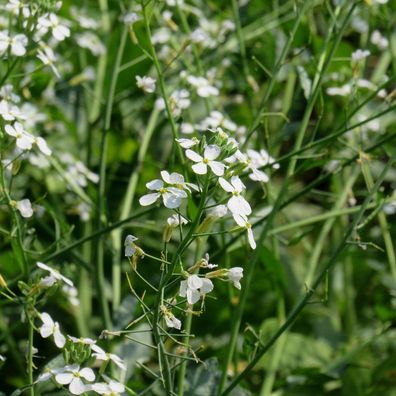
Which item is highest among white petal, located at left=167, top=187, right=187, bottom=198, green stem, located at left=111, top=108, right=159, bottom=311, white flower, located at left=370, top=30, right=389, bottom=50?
white petal, located at left=167, top=187, right=187, bottom=198

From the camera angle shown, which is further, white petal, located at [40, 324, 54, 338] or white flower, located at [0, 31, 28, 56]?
white flower, located at [0, 31, 28, 56]

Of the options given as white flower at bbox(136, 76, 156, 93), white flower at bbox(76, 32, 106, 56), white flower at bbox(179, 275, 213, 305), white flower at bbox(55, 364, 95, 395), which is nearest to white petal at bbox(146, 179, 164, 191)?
white flower at bbox(179, 275, 213, 305)

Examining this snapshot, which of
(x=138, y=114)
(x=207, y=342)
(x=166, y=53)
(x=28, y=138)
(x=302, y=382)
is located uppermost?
(x=28, y=138)

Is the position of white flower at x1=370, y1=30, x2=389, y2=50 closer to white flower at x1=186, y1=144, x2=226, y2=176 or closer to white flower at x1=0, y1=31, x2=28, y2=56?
white flower at x1=0, y1=31, x2=28, y2=56

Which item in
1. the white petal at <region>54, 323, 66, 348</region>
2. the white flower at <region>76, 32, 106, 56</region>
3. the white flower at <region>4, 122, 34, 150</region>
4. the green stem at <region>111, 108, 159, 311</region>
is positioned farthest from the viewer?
the white flower at <region>76, 32, 106, 56</region>

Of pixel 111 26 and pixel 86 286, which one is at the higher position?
pixel 111 26

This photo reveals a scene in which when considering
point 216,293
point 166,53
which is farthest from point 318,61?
point 216,293

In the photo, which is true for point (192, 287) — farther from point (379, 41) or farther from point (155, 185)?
point (379, 41)

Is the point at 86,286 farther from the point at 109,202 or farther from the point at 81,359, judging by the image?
the point at 81,359

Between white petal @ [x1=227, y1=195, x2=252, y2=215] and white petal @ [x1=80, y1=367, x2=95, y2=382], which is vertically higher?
Answer: white petal @ [x1=227, y1=195, x2=252, y2=215]
